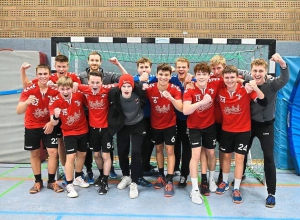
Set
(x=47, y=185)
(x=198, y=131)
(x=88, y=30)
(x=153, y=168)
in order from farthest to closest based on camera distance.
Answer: (x=88, y=30) → (x=153, y=168) → (x=47, y=185) → (x=198, y=131)

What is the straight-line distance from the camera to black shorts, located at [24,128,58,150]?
12.5 ft

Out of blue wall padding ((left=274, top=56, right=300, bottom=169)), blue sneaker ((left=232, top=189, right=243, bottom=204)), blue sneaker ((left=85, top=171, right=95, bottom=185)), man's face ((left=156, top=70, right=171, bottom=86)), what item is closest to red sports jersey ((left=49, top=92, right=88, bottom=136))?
blue sneaker ((left=85, top=171, right=95, bottom=185))

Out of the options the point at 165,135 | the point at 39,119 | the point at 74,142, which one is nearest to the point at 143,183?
the point at 165,135

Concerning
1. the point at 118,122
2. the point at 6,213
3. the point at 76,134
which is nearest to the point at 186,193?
the point at 118,122

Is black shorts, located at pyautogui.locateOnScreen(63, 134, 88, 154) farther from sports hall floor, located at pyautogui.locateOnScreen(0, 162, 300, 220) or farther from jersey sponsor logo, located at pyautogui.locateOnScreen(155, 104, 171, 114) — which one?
jersey sponsor logo, located at pyautogui.locateOnScreen(155, 104, 171, 114)

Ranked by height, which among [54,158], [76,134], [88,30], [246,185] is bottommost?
[246,185]

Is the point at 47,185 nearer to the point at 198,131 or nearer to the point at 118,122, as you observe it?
the point at 118,122

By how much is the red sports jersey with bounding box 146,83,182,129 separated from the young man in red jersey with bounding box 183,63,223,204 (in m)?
0.26

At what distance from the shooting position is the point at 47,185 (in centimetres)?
403

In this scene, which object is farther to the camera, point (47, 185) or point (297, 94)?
point (297, 94)

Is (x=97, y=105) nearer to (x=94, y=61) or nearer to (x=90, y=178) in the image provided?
(x=94, y=61)

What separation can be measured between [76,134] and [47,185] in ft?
3.11

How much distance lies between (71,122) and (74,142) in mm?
276

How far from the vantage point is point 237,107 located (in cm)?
352
